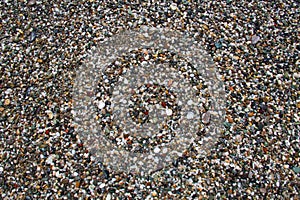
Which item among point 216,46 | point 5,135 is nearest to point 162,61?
point 216,46

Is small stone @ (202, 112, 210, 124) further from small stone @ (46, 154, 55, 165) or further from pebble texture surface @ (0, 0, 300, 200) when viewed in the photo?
small stone @ (46, 154, 55, 165)

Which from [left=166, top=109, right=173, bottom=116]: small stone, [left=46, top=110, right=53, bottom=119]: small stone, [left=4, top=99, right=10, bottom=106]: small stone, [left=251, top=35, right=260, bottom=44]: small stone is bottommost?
[left=4, top=99, right=10, bottom=106]: small stone

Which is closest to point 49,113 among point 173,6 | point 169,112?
point 169,112

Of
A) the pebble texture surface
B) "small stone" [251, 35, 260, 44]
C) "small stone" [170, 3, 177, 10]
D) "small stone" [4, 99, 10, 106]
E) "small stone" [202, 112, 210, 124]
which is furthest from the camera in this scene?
"small stone" [170, 3, 177, 10]

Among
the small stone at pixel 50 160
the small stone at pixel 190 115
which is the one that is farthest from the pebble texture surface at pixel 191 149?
the small stone at pixel 190 115

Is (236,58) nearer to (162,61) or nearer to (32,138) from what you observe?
(162,61)

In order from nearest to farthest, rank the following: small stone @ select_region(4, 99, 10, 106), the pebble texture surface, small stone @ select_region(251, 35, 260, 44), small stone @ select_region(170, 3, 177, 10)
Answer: the pebble texture surface, small stone @ select_region(4, 99, 10, 106), small stone @ select_region(251, 35, 260, 44), small stone @ select_region(170, 3, 177, 10)

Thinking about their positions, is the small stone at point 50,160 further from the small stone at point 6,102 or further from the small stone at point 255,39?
the small stone at point 255,39

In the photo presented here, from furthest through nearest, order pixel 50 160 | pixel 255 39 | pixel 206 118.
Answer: pixel 255 39, pixel 206 118, pixel 50 160

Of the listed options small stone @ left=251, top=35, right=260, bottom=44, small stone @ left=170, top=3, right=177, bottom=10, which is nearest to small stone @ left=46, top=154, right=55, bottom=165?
small stone @ left=170, top=3, right=177, bottom=10

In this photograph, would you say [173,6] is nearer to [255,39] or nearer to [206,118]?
[255,39]
